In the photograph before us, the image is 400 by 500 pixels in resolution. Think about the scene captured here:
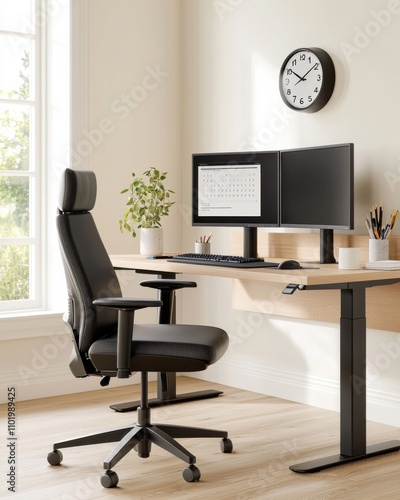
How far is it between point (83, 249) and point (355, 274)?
1024mm

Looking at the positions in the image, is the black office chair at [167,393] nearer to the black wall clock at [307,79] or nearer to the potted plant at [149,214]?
the potted plant at [149,214]

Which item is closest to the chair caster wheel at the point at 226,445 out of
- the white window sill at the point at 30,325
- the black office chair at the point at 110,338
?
the black office chair at the point at 110,338

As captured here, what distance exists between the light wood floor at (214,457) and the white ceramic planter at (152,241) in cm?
78

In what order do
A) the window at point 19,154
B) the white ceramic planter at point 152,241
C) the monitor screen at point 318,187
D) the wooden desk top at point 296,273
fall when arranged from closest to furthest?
the wooden desk top at point 296,273
the monitor screen at point 318,187
the white ceramic planter at point 152,241
the window at point 19,154

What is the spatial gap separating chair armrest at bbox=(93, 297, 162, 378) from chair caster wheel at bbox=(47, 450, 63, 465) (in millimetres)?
510

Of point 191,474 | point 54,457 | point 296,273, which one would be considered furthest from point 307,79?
point 54,457

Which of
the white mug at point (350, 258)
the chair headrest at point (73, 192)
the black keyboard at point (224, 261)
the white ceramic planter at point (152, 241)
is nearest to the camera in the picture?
the chair headrest at point (73, 192)

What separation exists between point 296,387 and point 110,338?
1.49 metres

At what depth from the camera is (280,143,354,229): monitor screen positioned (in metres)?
3.51

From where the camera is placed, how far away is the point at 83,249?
10.2 ft

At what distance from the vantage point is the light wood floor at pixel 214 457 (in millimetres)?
2885

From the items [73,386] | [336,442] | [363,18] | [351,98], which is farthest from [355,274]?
[73,386]

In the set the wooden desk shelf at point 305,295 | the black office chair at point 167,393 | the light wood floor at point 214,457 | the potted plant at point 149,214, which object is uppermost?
the potted plant at point 149,214

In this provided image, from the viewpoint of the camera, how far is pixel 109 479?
9.51 feet
